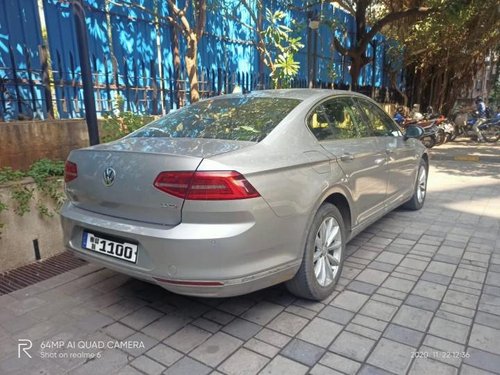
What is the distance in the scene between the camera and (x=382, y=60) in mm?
14211

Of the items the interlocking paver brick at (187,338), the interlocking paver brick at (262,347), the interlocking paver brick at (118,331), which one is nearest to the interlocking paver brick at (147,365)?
the interlocking paver brick at (187,338)

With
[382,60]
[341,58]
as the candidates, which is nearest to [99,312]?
[341,58]

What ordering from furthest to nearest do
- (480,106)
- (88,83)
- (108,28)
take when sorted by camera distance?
(480,106), (108,28), (88,83)

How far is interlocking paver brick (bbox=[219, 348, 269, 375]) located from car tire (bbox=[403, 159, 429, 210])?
11.8 feet

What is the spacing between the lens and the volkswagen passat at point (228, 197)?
2.26 m

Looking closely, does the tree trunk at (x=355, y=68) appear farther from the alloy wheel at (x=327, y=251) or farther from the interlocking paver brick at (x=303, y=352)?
the interlocking paver brick at (x=303, y=352)

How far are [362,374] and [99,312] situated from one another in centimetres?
183

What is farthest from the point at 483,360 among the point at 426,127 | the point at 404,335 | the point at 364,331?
the point at 426,127

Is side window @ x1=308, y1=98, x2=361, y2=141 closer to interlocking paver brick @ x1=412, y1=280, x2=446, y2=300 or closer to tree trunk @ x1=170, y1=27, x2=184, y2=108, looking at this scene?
interlocking paver brick @ x1=412, y1=280, x2=446, y2=300

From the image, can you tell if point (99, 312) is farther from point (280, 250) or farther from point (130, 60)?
point (130, 60)

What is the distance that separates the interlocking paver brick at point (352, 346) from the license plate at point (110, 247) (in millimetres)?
1343

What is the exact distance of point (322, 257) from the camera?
3.01 metres

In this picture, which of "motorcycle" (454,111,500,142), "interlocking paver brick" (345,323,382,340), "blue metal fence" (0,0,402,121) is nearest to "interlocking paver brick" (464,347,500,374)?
"interlocking paver brick" (345,323,382,340)

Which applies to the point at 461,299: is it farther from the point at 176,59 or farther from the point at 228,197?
the point at 176,59
